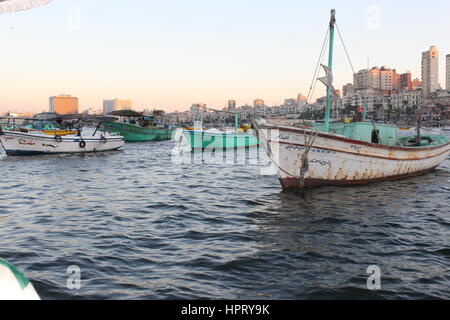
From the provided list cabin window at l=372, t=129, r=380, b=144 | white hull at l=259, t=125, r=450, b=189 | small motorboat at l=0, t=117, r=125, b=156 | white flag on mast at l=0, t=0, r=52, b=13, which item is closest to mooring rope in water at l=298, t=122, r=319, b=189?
white hull at l=259, t=125, r=450, b=189

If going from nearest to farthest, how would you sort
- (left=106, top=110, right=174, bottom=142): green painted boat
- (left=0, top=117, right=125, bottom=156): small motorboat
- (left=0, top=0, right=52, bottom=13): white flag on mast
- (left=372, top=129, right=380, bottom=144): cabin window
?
(left=0, top=0, right=52, bottom=13): white flag on mast → (left=372, top=129, right=380, bottom=144): cabin window → (left=0, top=117, right=125, bottom=156): small motorboat → (left=106, top=110, right=174, bottom=142): green painted boat

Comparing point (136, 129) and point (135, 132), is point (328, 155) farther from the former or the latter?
point (135, 132)

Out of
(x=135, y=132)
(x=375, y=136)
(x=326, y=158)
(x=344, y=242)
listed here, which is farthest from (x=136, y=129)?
(x=344, y=242)

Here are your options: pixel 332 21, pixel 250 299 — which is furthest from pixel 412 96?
pixel 250 299

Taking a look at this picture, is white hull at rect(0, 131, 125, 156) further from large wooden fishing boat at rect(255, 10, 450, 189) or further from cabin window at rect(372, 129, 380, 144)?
cabin window at rect(372, 129, 380, 144)

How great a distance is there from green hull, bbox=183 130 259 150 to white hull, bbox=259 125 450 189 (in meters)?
20.6

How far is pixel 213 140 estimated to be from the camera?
36.1 m

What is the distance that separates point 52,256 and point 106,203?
17.0 ft

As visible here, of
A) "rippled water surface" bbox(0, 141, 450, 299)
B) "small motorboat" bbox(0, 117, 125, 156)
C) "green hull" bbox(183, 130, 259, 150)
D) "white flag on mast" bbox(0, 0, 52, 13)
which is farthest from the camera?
"green hull" bbox(183, 130, 259, 150)

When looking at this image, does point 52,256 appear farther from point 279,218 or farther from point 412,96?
point 412,96

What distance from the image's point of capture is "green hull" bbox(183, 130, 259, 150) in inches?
1394

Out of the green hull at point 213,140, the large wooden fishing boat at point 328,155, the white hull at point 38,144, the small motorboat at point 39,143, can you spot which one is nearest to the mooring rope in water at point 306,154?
the large wooden fishing boat at point 328,155

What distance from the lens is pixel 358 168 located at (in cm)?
1580

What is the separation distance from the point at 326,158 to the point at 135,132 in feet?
141
